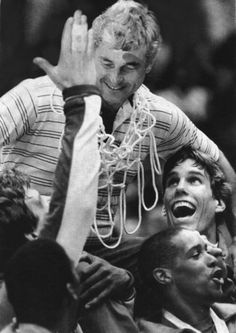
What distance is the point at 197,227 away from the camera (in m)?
2.92

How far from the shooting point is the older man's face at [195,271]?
2652 millimetres

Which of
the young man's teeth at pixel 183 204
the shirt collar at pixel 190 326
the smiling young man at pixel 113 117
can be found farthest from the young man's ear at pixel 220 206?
the shirt collar at pixel 190 326

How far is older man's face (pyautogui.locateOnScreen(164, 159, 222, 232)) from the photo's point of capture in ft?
9.56

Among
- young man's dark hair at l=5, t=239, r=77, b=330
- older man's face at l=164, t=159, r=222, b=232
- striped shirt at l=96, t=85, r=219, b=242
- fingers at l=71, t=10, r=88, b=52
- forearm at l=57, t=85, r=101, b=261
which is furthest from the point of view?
older man's face at l=164, t=159, r=222, b=232

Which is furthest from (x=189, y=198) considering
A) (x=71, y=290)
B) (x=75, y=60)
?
(x=71, y=290)

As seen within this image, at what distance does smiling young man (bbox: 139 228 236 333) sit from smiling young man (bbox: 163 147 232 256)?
0.65ft

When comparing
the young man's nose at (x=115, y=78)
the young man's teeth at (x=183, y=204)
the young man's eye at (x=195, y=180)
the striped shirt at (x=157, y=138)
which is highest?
the young man's nose at (x=115, y=78)

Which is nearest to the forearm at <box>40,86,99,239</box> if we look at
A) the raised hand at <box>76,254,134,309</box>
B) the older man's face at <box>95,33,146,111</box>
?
the raised hand at <box>76,254,134,309</box>

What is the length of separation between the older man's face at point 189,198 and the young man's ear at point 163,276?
237 mm

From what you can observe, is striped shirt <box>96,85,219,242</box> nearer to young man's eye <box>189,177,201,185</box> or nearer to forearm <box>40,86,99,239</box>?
young man's eye <box>189,177,201,185</box>

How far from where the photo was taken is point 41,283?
195cm

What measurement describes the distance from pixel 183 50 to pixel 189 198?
449mm

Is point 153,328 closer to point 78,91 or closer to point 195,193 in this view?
point 195,193

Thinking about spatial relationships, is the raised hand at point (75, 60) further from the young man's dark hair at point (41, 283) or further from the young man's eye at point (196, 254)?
the young man's eye at point (196, 254)
